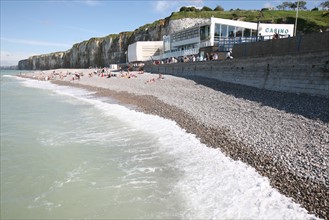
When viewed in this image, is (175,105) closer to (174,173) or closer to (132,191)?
(174,173)

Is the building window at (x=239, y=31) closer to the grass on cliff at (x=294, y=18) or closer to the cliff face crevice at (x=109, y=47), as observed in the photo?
the grass on cliff at (x=294, y=18)

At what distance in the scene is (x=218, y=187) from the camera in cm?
736

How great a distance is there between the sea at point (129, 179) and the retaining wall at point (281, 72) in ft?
24.9

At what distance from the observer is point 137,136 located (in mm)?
12445

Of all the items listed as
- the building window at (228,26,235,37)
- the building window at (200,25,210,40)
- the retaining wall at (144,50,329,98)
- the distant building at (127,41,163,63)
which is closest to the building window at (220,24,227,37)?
the building window at (228,26,235,37)

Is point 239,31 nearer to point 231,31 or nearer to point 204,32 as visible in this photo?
point 231,31

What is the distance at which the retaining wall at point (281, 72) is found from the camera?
1438 centimetres

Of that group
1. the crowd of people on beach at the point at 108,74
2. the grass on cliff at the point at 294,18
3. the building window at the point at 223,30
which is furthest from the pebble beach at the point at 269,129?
the grass on cliff at the point at 294,18

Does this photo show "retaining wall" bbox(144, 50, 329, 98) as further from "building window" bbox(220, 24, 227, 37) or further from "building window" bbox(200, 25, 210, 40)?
"building window" bbox(220, 24, 227, 37)

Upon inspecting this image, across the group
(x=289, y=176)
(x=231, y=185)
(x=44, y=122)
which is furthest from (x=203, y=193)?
(x=44, y=122)

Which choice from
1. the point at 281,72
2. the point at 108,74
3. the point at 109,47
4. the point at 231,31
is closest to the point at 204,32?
the point at 231,31

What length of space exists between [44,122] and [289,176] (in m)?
13.7

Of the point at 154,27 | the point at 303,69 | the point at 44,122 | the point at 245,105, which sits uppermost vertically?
the point at 154,27

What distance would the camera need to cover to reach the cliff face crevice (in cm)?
6520
